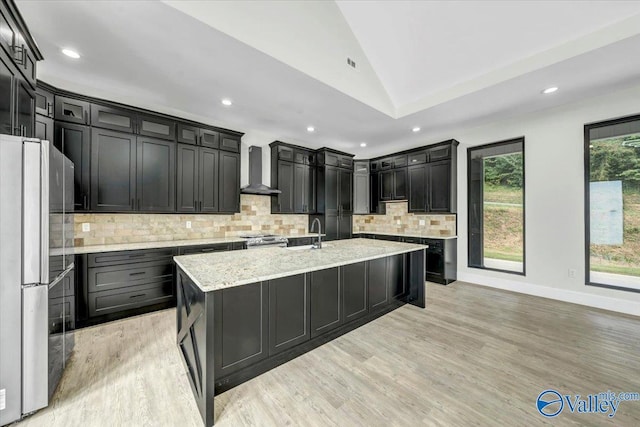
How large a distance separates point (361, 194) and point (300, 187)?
1905 mm

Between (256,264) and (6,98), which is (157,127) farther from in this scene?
(256,264)

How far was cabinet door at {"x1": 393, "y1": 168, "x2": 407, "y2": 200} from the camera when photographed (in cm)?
551

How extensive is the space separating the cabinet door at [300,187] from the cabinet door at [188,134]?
76.8 inches

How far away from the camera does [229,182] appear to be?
4137 mm

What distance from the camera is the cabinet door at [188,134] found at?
3.63m

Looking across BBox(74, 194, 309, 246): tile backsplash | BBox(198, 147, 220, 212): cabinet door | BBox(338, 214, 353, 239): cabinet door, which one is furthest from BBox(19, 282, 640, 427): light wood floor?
BBox(338, 214, 353, 239): cabinet door

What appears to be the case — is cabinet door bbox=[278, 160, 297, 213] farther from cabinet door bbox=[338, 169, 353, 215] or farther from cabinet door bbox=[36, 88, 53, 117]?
cabinet door bbox=[36, 88, 53, 117]

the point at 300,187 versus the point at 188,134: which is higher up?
the point at 188,134

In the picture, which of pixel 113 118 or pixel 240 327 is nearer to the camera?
pixel 240 327

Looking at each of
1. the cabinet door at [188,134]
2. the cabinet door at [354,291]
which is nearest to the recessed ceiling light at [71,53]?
the cabinet door at [188,134]

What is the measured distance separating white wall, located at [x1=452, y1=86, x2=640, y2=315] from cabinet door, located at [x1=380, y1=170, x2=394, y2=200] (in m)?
2.23

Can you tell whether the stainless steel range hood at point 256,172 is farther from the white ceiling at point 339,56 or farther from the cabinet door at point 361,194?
the cabinet door at point 361,194

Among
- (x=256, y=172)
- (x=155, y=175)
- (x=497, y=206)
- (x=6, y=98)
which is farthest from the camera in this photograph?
(x=256, y=172)

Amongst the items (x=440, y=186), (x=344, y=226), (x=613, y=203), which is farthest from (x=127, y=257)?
(x=613, y=203)
